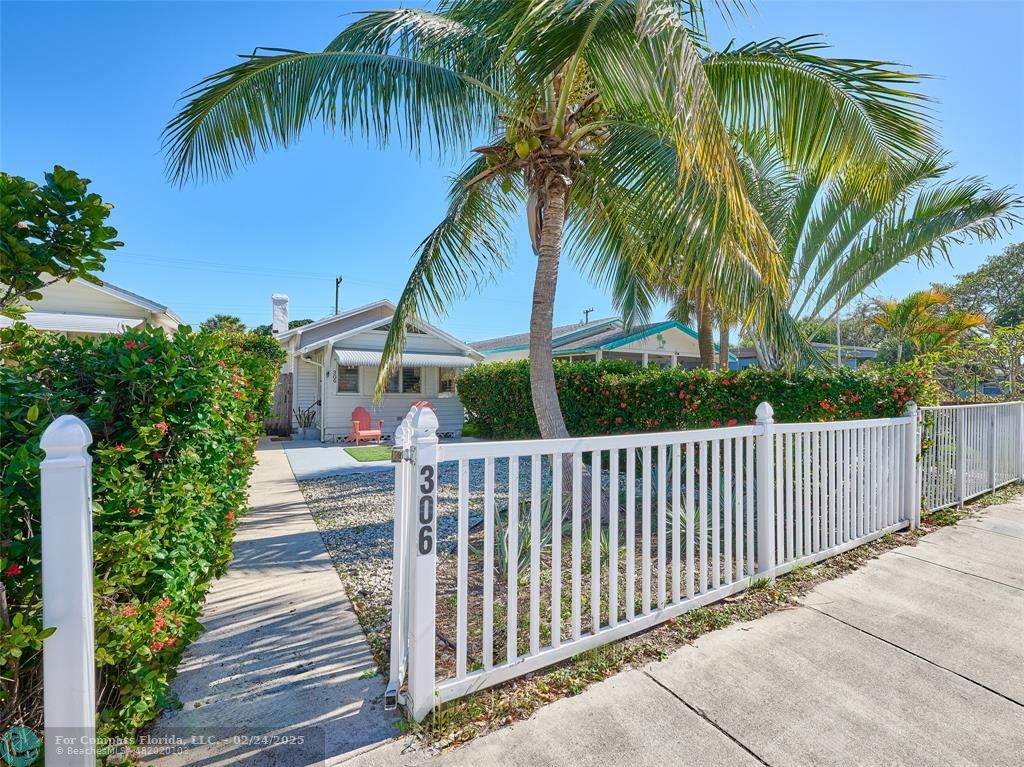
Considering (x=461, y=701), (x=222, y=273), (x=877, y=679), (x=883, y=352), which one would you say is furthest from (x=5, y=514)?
(x=222, y=273)

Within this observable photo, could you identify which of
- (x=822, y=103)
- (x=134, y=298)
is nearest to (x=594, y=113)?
(x=822, y=103)

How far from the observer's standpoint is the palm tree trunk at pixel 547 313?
589 cm

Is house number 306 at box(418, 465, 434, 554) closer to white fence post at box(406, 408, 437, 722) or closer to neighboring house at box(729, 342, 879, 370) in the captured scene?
white fence post at box(406, 408, 437, 722)

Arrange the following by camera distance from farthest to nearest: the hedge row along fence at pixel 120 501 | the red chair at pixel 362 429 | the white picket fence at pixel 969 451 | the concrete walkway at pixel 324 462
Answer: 1. the red chair at pixel 362 429
2. the concrete walkway at pixel 324 462
3. the white picket fence at pixel 969 451
4. the hedge row along fence at pixel 120 501

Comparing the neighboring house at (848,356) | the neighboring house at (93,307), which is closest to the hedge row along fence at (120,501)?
the neighboring house at (93,307)

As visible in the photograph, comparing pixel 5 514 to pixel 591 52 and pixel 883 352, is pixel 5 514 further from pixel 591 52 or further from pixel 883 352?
pixel 883 352

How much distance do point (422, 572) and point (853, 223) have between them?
30.9 ft

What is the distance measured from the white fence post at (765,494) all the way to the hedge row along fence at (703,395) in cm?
260

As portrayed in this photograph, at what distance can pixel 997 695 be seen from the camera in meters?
2.69

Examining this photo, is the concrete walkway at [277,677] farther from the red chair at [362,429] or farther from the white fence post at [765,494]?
the red chair at [362,429]

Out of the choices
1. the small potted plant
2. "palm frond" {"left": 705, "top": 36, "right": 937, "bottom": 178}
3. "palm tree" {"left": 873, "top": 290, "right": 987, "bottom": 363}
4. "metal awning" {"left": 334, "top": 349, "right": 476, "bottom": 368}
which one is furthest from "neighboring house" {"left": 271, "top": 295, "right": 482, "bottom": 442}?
"palm tree" {"left": 873, "top": 290, "right": 987, "bottom": 363}

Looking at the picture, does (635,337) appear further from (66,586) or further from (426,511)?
(66,586)

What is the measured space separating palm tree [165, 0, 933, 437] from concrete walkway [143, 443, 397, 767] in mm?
3267

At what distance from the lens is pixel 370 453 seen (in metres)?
12.8
